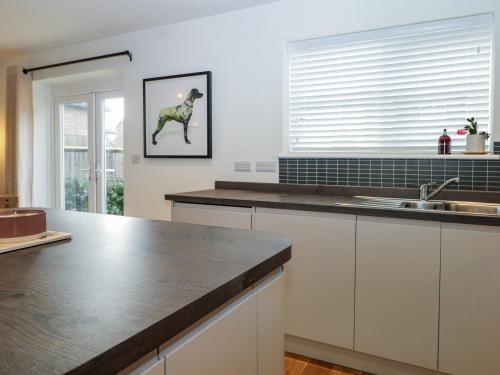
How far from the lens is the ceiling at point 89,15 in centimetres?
301

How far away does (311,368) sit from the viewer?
7.14ft

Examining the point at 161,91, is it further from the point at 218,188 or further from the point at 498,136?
the point at 498,136

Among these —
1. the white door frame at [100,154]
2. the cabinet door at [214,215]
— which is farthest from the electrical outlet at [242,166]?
the white door frame at [100,154]

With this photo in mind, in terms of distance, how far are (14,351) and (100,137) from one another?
4.11m

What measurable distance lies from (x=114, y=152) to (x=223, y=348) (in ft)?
12.3

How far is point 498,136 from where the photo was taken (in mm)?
2254

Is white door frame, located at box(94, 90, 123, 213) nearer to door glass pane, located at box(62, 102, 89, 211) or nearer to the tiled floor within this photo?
door glass pane, located at box(62, 102, 89, 211)

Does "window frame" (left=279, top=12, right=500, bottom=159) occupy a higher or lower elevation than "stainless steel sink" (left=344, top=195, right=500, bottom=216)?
higher

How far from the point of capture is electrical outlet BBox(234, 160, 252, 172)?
3070 mm

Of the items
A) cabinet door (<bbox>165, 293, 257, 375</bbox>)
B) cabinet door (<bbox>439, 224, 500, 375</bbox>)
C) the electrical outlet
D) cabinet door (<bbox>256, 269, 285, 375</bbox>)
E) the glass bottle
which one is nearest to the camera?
cabinet door (<bbox>165, 293, 257, 375</bbox>)

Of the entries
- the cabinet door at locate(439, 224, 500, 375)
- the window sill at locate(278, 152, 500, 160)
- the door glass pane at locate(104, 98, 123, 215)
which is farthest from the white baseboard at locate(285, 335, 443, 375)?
the door glass pane at locate(104, 98, 123, 215)

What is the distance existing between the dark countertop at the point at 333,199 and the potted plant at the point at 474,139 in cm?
26

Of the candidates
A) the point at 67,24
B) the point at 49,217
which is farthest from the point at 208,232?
the point at 67,24

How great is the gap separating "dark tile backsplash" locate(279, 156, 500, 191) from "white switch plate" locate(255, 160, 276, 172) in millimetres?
65
